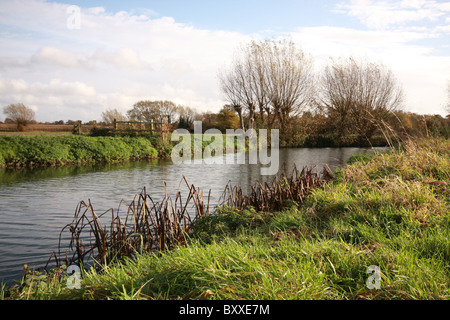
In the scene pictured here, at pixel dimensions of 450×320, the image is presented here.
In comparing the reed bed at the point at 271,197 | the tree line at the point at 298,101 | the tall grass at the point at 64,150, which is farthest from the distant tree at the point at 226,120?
the reed bed at the point at 271,197

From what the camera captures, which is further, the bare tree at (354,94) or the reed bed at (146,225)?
the bare tree at (354,94)

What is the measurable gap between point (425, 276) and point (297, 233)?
1683 mm

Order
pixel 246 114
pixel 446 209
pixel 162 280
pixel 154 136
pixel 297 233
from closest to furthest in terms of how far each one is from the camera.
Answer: pixel 162 280 < pixel 297 233 < pixel 446 209 < pixel 154 136 < pixel 246 114

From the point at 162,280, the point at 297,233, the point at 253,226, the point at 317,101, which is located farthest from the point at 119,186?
the point at 317,101

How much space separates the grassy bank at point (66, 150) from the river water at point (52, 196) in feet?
7.55

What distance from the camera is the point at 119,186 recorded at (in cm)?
1174

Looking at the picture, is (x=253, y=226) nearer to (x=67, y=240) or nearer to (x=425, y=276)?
(x=425, y=276)

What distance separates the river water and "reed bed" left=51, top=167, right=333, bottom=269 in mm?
463

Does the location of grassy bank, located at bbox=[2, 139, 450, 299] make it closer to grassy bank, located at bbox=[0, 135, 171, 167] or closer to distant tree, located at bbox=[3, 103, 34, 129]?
grassy bank, located at bbox=[0, 135, 171, 167]

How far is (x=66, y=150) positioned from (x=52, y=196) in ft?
33.1

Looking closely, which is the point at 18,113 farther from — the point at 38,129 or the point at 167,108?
the point at 167,108

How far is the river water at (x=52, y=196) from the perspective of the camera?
18.1ft

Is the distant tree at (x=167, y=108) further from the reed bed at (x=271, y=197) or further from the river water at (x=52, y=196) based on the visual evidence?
the reed bed at (x=271, y=197)

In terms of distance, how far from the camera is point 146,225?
462 cm
